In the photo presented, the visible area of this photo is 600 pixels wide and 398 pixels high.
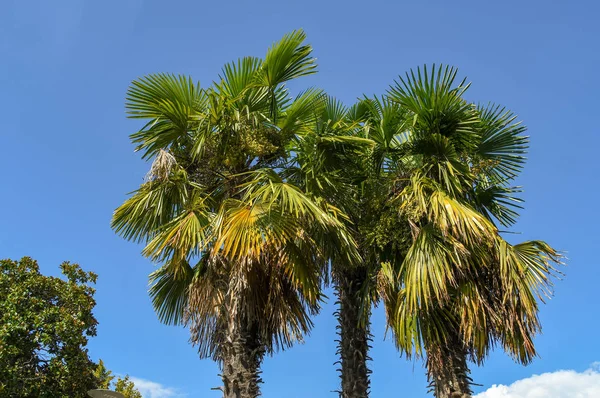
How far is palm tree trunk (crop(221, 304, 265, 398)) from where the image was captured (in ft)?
18.2

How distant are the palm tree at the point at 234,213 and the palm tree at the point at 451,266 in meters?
0.98

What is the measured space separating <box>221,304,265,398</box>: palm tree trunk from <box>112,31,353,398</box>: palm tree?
0.04 ft

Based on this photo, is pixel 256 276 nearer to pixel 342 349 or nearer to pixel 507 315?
pixel 342 349

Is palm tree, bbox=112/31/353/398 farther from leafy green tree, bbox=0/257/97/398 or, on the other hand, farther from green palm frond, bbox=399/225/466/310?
leafy green tree, bbox=0/257/97/398

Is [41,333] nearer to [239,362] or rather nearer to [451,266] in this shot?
[239,362]

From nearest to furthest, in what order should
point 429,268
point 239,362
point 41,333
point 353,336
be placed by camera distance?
point 239,362 < point 429,268 < point 353,336 < point 41,333

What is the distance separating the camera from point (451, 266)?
6.04 metres

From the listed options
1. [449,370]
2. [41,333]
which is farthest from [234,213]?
[41,333]

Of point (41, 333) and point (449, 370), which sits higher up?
point (41, 333)

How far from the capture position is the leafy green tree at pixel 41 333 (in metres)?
10.2

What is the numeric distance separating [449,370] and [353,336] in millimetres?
1355

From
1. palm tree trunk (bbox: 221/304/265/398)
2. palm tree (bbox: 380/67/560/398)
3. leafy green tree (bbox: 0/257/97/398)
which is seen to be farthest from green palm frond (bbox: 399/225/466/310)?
leafy green tree (bbox: 0/257/97/398)

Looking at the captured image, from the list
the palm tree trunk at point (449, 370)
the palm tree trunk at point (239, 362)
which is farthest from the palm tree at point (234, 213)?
the palm tree trunk at point (449, 370)

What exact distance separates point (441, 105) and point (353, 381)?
3.80 metres
